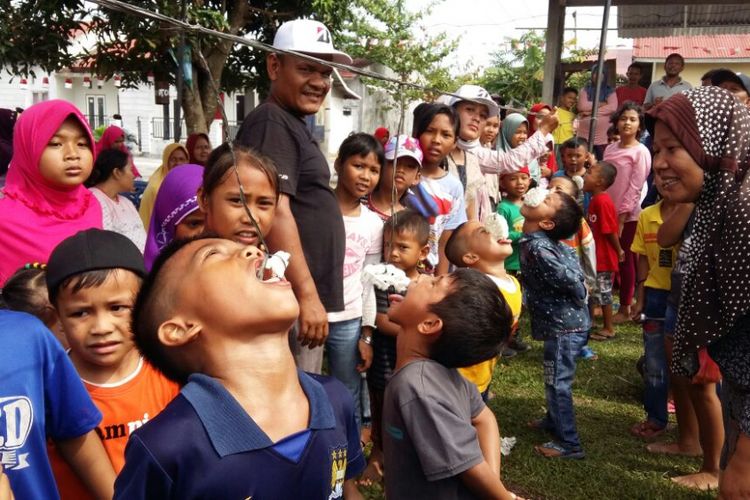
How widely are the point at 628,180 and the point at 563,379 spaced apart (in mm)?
3606

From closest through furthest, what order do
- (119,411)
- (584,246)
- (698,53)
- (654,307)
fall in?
(119,411), (654,307), (584,246), (698,53)

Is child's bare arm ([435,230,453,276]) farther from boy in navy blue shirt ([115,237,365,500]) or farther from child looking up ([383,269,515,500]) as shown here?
boy in navy blue shirt ([115,237,365,500])

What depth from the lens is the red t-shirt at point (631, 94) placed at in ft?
31.7

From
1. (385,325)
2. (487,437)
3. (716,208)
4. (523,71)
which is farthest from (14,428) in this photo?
(523,71)

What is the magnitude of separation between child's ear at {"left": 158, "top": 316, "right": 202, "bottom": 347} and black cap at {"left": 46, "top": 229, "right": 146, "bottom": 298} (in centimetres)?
70

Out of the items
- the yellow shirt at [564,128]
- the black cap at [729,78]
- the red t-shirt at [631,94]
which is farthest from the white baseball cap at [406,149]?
the red t-shirt at [631,94]

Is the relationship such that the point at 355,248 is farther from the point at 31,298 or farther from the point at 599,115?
the point at 599,115

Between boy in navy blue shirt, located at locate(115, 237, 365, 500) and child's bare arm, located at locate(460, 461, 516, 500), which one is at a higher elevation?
boy in navy blue shirt, located at locate(115, 237, 365, 500)

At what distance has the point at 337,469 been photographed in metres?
1.47

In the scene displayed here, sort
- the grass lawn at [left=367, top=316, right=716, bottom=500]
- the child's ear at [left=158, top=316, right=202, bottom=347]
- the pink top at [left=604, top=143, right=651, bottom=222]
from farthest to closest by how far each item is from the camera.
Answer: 1. the pink top at [left=604, top=143, right=651, bottom=222]
2. the grass lawn at [left=367, top=316, right=716, bottom=500]
3. the child's ear at [left=158, top=316, right=202, bottom=347]

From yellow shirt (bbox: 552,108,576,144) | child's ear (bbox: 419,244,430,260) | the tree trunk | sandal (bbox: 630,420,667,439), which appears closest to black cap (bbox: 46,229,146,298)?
child's ear (bbox: 419,244,430,260)

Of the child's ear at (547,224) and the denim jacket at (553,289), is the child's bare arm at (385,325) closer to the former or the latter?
the denim jacket at (553,289)

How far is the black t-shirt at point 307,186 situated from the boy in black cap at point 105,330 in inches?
30.0

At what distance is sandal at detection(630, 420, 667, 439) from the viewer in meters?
4.01
